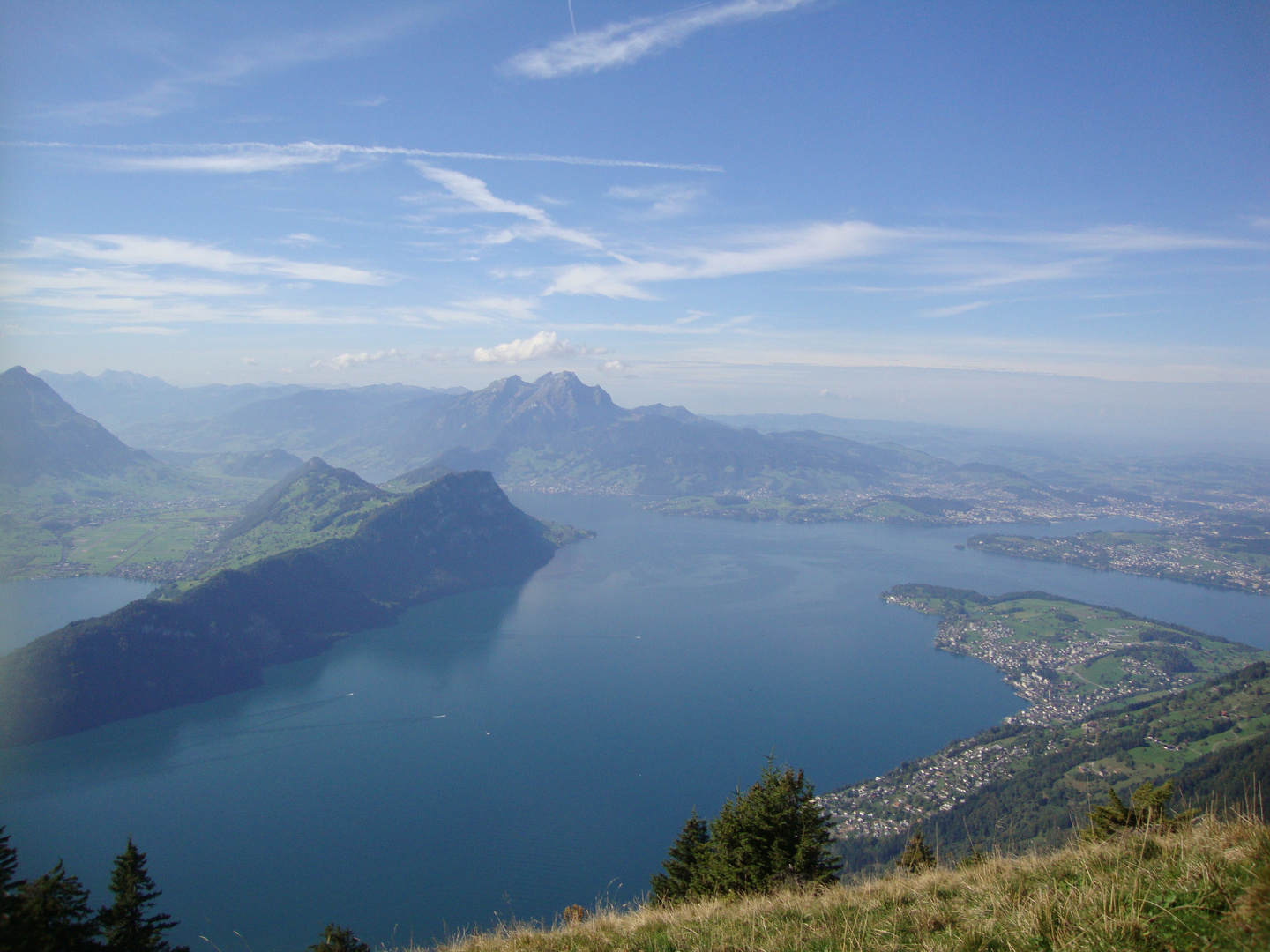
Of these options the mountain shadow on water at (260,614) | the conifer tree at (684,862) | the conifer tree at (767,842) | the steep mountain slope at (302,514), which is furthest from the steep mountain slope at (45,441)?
the conifer tree at (767,842)

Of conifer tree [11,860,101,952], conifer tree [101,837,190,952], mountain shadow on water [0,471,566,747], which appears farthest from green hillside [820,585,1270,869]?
mountain shadow on water [0,471,566,747]

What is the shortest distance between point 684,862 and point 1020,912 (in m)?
14.2

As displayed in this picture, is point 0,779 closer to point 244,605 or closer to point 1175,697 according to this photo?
point 244,605

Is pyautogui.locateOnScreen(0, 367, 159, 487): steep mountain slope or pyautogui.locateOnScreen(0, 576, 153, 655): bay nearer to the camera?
pyautogui.locateOnScreen(0, 576, 153, 655): bay

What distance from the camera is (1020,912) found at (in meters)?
3.62

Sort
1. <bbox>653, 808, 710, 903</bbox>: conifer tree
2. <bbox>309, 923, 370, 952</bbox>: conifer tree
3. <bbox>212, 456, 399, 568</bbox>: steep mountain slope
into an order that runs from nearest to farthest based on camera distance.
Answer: <bbox>309, 923, 370, 952</bbox>: conifer tree → <bbox>653, 808, 710, 903</bbox>: conifer tree → <bbox>212, 456, 399, 568</bbox>: steep mountain slope

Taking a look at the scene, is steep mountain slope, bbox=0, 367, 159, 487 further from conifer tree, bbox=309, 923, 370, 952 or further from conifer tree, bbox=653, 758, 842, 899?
conifer tree, bbox=653, 758, 842, 899

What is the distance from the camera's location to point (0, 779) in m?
42.1

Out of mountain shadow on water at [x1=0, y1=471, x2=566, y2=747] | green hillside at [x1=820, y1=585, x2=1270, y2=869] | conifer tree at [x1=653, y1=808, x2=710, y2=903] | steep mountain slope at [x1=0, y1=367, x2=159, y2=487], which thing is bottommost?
green hillside at [x1=820, y1=585, x2=1270, y2=869]

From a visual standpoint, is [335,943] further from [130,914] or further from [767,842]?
[767,842]

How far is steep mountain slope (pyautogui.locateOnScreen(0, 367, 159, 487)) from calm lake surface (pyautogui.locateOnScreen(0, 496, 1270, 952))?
349 ft

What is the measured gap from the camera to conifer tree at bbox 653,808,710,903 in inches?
570

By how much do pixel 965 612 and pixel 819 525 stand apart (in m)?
77.6

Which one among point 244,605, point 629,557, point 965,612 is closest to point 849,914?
point 244,605
